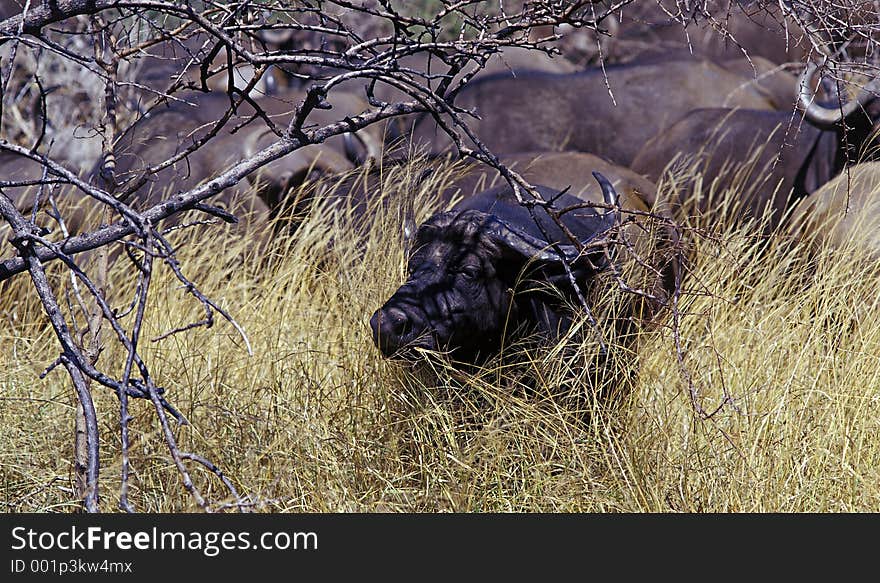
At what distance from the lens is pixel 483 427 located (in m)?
3.54

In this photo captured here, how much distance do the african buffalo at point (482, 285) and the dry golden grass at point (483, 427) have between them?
131 mm

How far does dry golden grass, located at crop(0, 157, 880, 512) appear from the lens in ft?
10.8

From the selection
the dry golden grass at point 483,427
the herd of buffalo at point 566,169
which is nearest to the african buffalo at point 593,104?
the herd of buffalo at point 566,169

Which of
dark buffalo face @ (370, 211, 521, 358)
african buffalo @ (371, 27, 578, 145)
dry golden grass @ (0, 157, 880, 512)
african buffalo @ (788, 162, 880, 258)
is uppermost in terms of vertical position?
african buffalo @ (371, 27, 578, 145)

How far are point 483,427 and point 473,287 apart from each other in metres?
0.50

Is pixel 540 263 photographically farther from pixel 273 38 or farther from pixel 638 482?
pixel 273 38

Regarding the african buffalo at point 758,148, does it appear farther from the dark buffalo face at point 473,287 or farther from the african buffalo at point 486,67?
the dark buffalo face at point 473,287

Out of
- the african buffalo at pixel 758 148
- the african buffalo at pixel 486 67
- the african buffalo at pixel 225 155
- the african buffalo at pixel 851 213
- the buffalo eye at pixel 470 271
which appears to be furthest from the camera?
the african buffalo at pixel 486 67

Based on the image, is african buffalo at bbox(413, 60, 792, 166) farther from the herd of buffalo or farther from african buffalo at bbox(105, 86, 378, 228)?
african buffalo at bbox(105, 86, 378, 228)

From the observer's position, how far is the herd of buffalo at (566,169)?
339 cm

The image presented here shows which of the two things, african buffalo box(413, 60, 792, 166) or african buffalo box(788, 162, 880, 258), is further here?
african buffalo box(413, 60, 792, 166)

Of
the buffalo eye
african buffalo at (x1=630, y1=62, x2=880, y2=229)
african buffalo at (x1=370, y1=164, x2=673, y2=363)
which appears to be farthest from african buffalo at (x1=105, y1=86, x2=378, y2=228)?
the buffalo eye

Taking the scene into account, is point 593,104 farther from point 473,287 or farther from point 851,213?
point 473,287

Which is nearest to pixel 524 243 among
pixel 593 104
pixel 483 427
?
pixel 483 427
